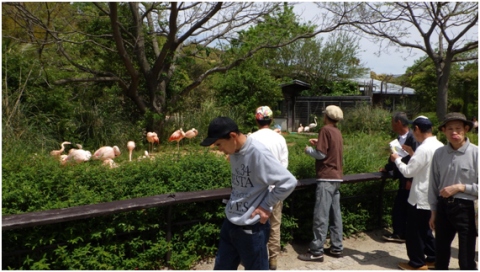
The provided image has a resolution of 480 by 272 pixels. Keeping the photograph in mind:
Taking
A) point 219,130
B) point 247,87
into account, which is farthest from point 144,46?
point 219,130

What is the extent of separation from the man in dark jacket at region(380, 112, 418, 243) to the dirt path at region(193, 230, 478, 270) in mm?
136

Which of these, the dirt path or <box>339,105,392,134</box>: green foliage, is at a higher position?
<box>339,105,392,134</box>: green foliage

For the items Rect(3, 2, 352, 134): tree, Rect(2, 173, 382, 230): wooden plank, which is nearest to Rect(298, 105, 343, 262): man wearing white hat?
Rect(2, 173, 382, 230): wooden plank

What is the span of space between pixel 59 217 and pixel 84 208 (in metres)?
0.27

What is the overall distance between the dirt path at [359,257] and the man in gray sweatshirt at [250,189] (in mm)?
1547

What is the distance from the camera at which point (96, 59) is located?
13055 mm

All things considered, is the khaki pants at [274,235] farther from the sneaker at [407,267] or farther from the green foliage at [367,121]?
the green foliage at [367,121]

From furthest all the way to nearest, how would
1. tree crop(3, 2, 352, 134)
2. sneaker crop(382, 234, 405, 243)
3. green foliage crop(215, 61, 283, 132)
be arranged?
green foliage crop(215, 61, 283, 132), tree crop(3, 2, 352, 134), sneaker crop(382, 234, 405, 243)

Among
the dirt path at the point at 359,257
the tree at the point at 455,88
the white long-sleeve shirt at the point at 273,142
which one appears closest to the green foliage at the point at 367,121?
the tree at the point at 455,88

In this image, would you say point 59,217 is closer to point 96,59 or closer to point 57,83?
point 57,83

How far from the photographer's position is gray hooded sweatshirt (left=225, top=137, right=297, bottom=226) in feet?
9.79

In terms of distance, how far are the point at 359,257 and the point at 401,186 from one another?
1.02 metres

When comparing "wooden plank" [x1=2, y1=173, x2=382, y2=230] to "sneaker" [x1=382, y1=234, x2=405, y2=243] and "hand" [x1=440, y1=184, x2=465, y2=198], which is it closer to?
"hand" [x1=440, y1=184, x2=465, y2=198]

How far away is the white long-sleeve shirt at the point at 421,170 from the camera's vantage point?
4402 millimetres
